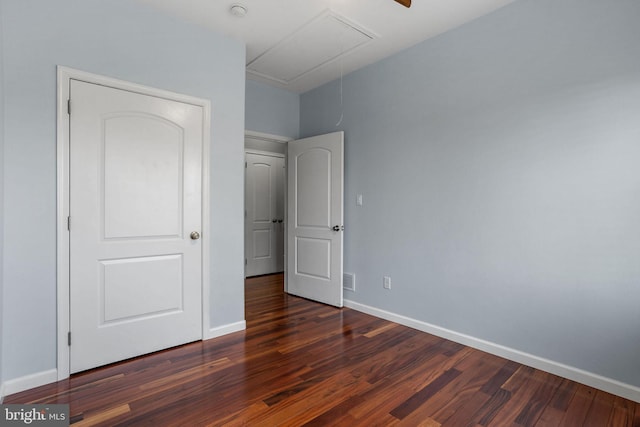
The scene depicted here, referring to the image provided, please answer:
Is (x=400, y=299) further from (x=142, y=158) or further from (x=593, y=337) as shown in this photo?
(x=142, y=158)

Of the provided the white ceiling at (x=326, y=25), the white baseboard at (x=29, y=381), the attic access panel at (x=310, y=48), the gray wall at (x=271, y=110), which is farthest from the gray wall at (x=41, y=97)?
the gray wall at (x=271, y=110)

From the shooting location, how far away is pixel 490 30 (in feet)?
8.62

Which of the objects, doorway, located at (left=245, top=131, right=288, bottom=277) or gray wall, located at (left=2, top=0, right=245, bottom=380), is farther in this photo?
doorway, located at (left=245, top=131, right=288, bottom=277)

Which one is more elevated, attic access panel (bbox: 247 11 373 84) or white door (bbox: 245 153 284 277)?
attic access panel (bbox: 247 11 373 84)

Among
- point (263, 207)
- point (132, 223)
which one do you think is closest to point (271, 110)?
point (263, 207)

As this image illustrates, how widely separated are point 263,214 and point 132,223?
3250mm

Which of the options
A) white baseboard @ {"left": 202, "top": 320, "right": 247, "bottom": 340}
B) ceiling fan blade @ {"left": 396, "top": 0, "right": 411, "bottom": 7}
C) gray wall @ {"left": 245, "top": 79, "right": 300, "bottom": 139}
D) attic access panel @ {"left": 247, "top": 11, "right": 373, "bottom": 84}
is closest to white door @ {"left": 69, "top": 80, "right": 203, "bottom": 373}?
white baseboard @ {"left": 202, "top": 320, "right": 247, "bottom": 340}

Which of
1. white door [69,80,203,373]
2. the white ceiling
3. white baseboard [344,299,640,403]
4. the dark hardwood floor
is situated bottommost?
the dark hardwood floor

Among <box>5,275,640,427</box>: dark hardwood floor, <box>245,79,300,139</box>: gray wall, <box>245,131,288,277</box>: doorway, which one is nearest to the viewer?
<box>5,275,640,427</box>: dark hardwood floor

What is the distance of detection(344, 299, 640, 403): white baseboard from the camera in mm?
2039

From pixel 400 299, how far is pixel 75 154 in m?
3.00

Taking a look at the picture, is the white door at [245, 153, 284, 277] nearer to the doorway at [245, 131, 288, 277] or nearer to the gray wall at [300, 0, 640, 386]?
the doorway at [245, 131, 288, 277]

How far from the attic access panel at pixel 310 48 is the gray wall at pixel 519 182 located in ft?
1.71

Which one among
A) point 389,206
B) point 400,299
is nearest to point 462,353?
point 400,299
